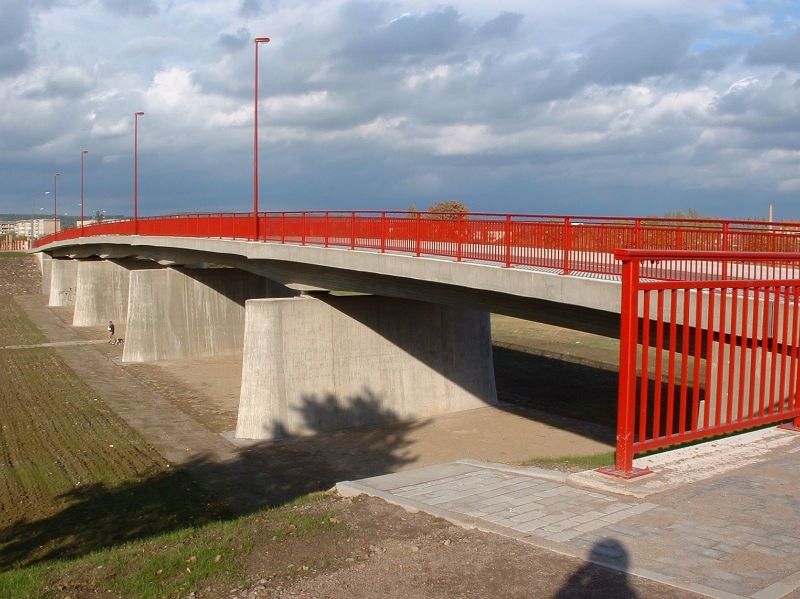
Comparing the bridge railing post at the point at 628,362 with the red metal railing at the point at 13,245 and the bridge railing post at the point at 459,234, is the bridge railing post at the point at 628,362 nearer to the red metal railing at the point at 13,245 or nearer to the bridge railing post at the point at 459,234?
the bridge railing post at the point at 459,234

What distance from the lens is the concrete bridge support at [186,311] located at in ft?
111

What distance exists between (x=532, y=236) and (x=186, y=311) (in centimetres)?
2463

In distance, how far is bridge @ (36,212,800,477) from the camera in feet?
23.3

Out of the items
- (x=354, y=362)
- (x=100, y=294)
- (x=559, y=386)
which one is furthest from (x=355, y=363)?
(x=100, y=294)

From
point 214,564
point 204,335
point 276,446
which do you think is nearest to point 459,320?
point 276,446

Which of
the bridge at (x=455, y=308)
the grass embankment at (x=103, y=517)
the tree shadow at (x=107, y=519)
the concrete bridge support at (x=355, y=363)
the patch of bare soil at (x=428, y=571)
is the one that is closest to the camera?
the patch of bare soil at (x=428, y=571)

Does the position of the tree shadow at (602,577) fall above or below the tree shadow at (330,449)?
above

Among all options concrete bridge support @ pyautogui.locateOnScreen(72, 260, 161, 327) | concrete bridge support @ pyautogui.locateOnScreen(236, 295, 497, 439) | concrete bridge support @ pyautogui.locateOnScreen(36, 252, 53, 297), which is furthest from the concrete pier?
concrete bridge support @ pyautogui.locateOnScreen(236, 295, 497, 439)

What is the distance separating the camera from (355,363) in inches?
865

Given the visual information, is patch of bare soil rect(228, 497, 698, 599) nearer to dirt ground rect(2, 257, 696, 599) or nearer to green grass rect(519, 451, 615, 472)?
dirt ground rect(2, 257, 696, 599)

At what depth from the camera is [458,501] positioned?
20.0ft

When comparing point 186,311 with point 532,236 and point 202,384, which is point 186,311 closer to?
point 202,384

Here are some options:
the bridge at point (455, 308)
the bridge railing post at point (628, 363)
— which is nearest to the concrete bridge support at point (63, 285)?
the bridge at point (455, 308)

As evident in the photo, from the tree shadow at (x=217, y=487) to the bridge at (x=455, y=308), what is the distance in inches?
17.1
